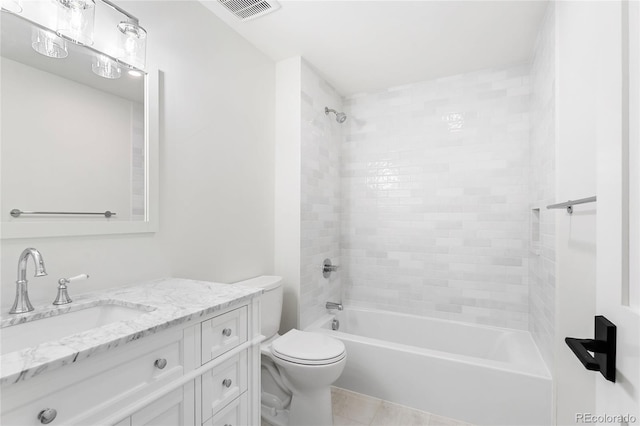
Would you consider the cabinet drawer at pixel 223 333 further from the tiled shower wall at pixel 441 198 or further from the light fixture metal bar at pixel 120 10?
the tiled shower wall at pixel 441 198

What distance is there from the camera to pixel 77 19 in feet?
3.85

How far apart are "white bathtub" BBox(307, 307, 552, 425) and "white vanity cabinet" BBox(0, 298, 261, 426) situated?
1.06 meters

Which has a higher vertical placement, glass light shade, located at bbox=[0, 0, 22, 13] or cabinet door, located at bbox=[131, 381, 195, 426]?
glass light shade, located at bbox=[0, 0, 22, 13]

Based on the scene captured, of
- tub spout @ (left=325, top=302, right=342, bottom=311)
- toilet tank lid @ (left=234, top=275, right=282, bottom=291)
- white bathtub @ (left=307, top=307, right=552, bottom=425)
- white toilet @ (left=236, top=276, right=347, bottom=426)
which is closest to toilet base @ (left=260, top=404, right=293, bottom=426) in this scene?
white toilet @ (left=236, top=276, right=347, bottom=426)

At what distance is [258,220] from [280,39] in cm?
133

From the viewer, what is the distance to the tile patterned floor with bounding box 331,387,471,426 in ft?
6.16

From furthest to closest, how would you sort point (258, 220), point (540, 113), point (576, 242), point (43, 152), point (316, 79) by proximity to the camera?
1. point (316, 79)
2. point (258, 220)
3. point (540, 113)
4. point (576, 242)
5. point (43, 152)

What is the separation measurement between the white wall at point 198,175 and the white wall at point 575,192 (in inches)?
73.4

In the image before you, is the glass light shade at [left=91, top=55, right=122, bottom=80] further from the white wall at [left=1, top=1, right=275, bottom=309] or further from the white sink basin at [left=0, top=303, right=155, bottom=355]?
the white sink basin at [left=0, top=303, right=155, bottom=355]

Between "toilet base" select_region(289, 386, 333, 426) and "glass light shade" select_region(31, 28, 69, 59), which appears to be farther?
"toilet base" select_region(289, 386, 333, 426)

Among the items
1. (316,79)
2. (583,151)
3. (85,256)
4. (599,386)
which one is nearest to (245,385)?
(85,256)

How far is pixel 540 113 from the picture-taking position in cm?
198

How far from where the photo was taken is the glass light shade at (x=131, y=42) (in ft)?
4.37

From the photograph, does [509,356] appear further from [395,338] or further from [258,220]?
[258,220]
